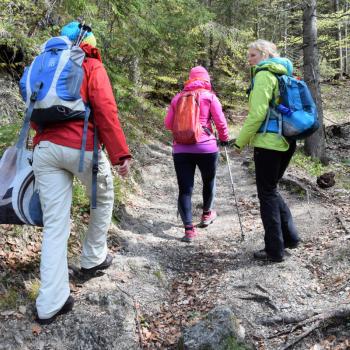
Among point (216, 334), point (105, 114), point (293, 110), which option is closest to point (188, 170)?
point (293, 110)

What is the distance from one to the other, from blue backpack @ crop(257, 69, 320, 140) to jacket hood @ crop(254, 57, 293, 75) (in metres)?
0.06

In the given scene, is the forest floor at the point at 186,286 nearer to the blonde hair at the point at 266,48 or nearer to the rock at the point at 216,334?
the rock at the point at 216,334

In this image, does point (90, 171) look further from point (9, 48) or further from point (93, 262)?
point (9, 48)

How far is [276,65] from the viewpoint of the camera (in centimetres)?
444

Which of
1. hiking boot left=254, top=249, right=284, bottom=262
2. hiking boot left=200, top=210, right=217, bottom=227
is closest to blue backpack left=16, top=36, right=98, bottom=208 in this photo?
hiking boot left=254, top=249, right=284, bottom=262

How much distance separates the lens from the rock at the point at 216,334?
Result: 320cm

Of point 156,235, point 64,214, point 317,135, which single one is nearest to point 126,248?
point 156,235

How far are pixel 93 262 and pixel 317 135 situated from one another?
9436 mm

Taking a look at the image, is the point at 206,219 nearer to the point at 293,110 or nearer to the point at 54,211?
the point at 293,110

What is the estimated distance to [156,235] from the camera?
21.0ft

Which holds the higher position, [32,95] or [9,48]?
[9,48]

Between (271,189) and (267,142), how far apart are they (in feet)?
1.87

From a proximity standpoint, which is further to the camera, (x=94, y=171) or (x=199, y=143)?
(x=199, y=143)

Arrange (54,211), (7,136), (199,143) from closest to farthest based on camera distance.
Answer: (54,211), (7,136), (199,143)
